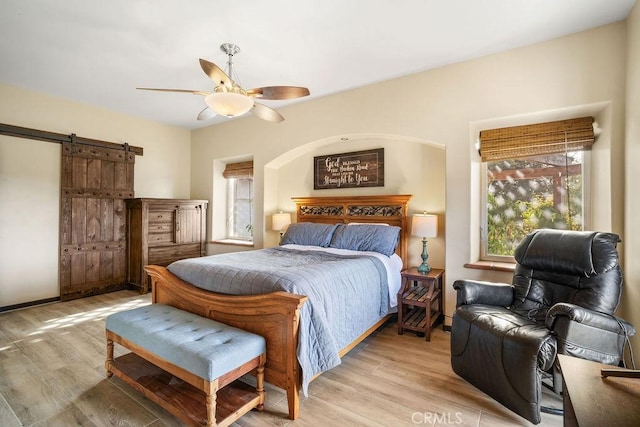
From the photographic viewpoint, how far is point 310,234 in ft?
12.6

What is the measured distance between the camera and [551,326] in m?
1.80

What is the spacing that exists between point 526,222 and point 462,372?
1799 mm

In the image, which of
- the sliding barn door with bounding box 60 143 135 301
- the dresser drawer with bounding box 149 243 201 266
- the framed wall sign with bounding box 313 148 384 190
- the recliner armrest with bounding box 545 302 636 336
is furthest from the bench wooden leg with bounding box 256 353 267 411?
the sliding barn door with bounding box 60 143 135 301

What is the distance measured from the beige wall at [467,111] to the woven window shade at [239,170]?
772 millimetres

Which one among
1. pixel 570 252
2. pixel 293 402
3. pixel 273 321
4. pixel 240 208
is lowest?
pixel 293 402

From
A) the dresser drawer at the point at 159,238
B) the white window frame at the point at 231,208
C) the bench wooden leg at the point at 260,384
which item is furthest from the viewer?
the white window frame at the point at 231,208

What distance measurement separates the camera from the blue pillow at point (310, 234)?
3.72 meters

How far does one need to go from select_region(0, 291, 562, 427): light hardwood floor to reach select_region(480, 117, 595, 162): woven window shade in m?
1.97

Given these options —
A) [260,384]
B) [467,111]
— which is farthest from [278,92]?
[260,384]

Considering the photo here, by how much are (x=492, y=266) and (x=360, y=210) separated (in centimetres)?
166

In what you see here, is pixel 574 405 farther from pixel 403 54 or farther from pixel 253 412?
pixel 403 54

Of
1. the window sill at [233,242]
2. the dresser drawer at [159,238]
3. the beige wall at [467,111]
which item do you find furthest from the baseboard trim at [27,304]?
the beige wall at [467,111]

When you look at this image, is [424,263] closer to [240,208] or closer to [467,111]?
[467,111]

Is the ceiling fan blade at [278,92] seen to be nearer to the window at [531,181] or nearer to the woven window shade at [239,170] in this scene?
the window at [531,181]
